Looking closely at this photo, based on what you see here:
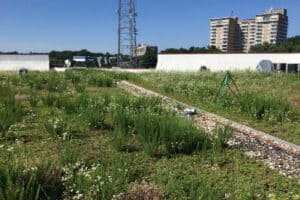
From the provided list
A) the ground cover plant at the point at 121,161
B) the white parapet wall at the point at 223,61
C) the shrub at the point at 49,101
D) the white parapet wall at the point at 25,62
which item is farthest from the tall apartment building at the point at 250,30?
the ground cover plant at the point at 121,161

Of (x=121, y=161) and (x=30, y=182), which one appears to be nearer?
(x=30, y=182)

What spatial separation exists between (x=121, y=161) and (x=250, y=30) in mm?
81428

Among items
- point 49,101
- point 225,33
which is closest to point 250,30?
point 225,33

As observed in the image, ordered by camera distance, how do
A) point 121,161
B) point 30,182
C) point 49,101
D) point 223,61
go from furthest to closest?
point 223,61, point 49,101, point 121,161, point 30,182

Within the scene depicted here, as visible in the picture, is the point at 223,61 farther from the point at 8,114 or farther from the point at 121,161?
the point at 121,161

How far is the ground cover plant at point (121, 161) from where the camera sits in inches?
131

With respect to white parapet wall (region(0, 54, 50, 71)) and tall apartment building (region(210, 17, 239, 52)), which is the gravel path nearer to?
white parapet wall (region(0, 54, 50, 71))

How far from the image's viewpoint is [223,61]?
33531mm

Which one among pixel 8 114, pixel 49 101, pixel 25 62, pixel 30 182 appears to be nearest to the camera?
pixel 30 182

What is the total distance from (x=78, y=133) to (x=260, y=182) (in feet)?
10.5

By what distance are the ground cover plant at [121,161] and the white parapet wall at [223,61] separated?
2367 cm

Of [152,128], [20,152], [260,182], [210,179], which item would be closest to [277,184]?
[260,182]

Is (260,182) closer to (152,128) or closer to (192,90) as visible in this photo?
(152,128)

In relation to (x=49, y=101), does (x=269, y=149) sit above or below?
below
